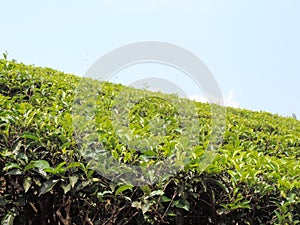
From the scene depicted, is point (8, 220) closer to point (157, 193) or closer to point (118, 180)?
point (118, 180)

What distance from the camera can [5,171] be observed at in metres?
2.27

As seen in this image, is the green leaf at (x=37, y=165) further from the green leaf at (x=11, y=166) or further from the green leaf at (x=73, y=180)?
the green leaf at (x=73, y=180)

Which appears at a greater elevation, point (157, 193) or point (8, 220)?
point (157, 193)

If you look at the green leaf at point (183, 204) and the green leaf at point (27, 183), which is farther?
Answer: the green leaf at point (183, 204)

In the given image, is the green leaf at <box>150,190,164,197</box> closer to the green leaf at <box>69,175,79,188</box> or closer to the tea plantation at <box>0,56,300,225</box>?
the tea plantation at <box>0,56,300,225</box>

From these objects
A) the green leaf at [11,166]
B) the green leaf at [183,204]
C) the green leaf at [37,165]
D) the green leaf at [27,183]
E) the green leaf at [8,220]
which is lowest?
the green leaf at [8,220]

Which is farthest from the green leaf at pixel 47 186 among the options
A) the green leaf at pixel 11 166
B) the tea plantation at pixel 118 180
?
the green leaf at pixel 11 166

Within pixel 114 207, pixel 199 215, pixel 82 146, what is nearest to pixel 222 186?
pixel 199 215

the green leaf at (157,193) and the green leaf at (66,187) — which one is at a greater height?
the green leaf at (157,193)

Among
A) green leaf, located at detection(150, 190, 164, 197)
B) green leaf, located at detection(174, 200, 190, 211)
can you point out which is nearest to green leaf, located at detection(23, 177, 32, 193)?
green leaf, located at detection(150, 190, 164, 197)

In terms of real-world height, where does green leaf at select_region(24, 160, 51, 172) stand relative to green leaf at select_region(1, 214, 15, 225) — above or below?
above

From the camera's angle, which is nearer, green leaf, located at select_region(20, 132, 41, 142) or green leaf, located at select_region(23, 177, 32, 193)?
green leaf, located at select_region(23, 177, 32, 193)

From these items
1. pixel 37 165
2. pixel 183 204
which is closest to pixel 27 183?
pixel 37 165

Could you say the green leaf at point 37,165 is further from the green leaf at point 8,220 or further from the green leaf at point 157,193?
the green leaf at point 157,193
